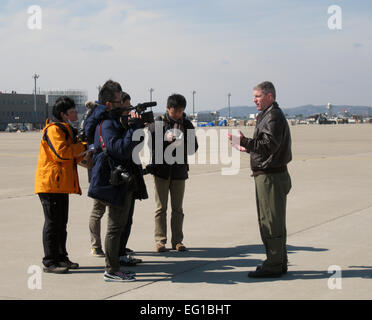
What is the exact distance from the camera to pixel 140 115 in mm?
5324

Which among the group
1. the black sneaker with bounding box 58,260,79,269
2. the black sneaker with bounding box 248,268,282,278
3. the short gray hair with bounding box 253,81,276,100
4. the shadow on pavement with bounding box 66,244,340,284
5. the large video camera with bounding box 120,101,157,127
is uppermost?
the short gray hair with bounding box 253,81,276,100

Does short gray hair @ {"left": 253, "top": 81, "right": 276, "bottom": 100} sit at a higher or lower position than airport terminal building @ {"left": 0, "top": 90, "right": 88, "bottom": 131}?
lower

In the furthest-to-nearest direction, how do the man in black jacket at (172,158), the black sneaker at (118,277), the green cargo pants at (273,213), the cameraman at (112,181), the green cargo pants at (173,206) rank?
the green cargo pants at (173,206)
the man in black jacket at (172,158)
the green cargo pants at (273,213)
the black sneaker at (118,277)
the cameraman at (112,181)

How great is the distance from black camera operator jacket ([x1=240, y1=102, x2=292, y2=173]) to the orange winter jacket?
5.92 feet

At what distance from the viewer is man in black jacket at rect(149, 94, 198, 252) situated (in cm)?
663

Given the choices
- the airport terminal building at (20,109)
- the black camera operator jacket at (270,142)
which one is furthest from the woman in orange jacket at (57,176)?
the airport terminal building at (20,109)

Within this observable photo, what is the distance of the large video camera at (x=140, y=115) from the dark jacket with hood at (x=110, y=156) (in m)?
0.06

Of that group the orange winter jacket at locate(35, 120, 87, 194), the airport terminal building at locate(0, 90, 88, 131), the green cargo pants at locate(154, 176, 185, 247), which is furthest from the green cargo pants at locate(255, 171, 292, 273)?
the airport terminal building at locate(0, 90, 88, 131)

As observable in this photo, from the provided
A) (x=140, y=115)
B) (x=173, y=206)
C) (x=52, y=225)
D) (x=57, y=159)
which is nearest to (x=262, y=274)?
(x=173, y=206)

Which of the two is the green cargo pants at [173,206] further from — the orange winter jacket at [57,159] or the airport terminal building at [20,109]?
the airport terminal building at [20,109]

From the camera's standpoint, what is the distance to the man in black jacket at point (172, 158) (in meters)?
6.63

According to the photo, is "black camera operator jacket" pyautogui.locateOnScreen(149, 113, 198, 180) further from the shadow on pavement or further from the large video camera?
the large video camera

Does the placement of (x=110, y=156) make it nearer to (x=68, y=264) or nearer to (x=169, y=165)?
(x=68, y=264)

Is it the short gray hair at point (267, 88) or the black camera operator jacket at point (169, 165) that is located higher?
the short gray hair at point (267, 88)
